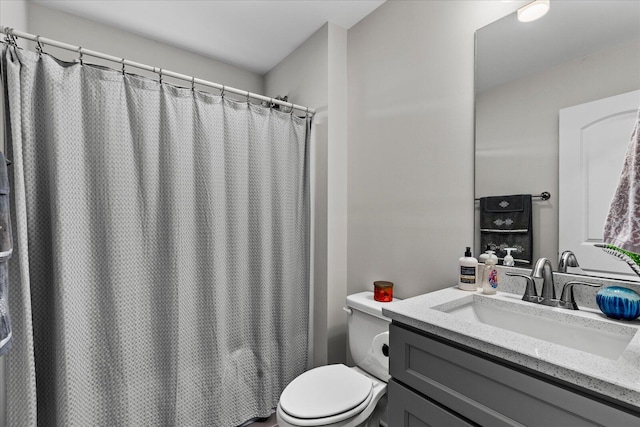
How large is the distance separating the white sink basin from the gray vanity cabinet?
23cm

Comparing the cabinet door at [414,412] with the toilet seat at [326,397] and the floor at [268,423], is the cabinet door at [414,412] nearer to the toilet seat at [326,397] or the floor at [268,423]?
the toilet seat at [326,397]

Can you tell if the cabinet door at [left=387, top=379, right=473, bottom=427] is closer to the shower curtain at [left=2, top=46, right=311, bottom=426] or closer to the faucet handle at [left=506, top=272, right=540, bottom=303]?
the faucet handle at [left=506, top=272, right=540, bottom=303]

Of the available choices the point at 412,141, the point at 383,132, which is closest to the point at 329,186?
the point at 383,132

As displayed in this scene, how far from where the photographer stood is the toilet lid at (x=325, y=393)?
1.25 meters

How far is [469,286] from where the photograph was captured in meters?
1.28

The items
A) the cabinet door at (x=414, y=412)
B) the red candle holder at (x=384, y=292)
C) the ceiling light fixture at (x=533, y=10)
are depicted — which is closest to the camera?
the cabinet door at (x=414, y=412)

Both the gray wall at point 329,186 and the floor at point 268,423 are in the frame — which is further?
the gray wall at point 329,186

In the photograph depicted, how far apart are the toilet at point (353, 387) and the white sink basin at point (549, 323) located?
44cm

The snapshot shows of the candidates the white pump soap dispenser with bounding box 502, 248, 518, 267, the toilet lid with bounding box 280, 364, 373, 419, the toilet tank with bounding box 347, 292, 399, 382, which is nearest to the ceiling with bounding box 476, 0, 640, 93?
the white pump soap dispenser with bounding box 502, 248, 518, 267

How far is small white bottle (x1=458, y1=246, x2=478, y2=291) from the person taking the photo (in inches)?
50.3

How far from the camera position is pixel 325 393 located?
4.47 ft

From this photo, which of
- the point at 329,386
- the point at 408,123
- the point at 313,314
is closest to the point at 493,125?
the point at 408,123

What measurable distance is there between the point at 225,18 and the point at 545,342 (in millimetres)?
2278

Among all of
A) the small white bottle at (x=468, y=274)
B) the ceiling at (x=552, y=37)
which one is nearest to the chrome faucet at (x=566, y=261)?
Answer: the small white bottle at (x=468, y=274)
